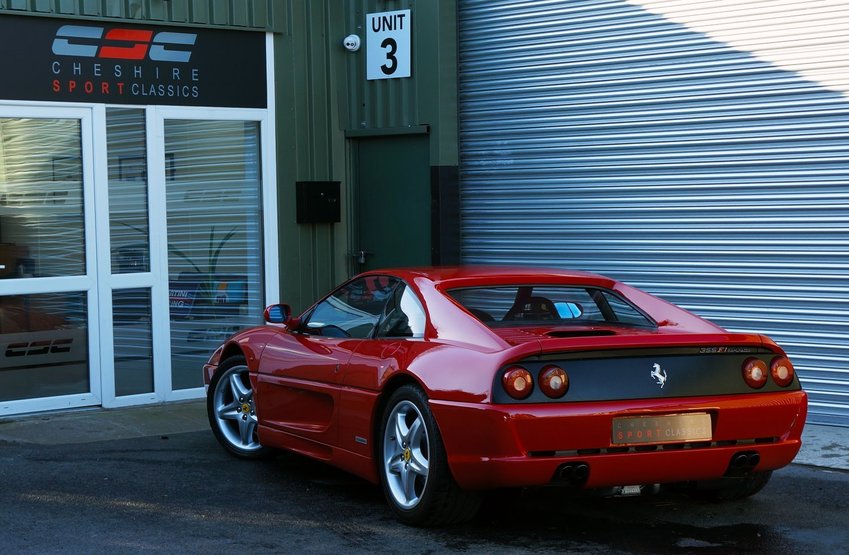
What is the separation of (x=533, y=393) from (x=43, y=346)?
18.3 feet

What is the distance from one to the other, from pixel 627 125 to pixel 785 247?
5.60ft

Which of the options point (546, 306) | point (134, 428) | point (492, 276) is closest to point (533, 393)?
point (546, 306)

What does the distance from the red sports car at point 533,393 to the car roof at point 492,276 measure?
12mm

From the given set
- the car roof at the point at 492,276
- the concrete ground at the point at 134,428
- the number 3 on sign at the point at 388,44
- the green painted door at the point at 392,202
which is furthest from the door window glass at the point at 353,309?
the number 3 on sign at the point at 388,44

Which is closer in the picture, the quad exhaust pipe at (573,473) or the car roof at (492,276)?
the quad exhaust pipe at (573,473)

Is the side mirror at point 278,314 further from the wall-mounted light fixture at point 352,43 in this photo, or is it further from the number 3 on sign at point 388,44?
the wall-mounted light fixture at point 352,43

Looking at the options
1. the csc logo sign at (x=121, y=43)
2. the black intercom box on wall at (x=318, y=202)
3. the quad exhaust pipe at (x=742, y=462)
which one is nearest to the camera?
the quad exhaust pipe at (x=742, y=462)

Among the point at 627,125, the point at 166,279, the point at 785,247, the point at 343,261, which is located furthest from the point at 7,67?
the point at 785,247

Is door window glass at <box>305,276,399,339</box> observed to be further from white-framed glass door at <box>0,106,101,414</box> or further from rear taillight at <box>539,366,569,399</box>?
white-framed glass door at <box>0,106,101,414</box>

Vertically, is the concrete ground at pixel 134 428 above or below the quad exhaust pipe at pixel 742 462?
below

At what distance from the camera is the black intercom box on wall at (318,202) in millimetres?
11398

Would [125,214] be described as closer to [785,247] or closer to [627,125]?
[627,125]

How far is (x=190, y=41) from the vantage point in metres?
10.6

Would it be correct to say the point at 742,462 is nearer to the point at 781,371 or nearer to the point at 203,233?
the point at 781,371
